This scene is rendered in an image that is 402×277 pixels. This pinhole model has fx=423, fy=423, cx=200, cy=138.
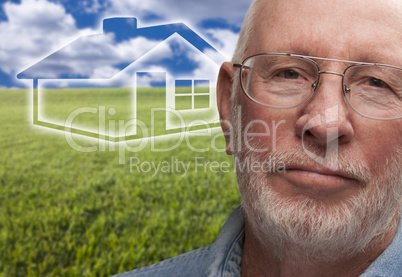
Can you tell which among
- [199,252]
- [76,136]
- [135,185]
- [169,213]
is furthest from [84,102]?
[199,252]

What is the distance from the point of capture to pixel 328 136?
1.30 metres

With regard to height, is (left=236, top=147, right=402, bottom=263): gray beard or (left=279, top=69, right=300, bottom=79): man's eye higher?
(left=279, top=69, right=300, bottom=79): man's eye

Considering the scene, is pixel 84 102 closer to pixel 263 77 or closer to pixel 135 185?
pixel 135 185

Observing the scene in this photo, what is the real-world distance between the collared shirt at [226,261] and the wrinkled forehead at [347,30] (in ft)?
2.14

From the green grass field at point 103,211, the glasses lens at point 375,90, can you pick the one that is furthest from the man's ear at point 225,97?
the green grass field at point 103,211

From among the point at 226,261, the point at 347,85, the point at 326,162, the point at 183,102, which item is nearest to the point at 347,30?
the point at 347,85

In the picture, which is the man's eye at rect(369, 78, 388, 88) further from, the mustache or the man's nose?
the mustache

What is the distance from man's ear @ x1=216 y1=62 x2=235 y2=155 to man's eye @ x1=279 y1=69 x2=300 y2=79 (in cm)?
36

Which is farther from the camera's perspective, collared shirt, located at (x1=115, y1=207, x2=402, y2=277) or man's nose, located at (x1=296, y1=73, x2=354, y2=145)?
collared shirt, located at (x1=115, y1=207, x2=402, y2=277)

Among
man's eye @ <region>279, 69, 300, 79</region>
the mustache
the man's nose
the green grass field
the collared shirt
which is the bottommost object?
the green grass field

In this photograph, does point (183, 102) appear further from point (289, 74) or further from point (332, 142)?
point (332, 142)

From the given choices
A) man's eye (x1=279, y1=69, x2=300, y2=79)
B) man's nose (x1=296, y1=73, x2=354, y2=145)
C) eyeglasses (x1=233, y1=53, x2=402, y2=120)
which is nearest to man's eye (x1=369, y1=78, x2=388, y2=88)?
eyeglasses (x1=233, y1=53, x2=402, y2=120)

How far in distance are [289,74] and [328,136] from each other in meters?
0.32

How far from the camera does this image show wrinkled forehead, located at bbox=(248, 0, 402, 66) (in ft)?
4.52
